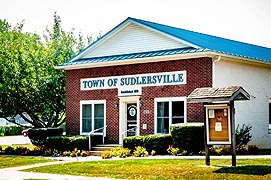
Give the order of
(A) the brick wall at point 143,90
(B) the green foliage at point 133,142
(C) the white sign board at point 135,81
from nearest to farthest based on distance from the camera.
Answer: (B) the green foliage at point 133,142 → (A) the brick wall at point 143,90 → (C) the white sign board at point 135,81

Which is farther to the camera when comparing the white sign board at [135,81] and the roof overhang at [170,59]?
the white sign board at [135,81]

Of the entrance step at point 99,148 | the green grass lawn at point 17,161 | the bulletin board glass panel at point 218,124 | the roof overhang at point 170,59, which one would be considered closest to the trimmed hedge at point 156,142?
the entrance step at point 99,148

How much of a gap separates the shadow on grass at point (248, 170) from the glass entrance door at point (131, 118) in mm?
11250

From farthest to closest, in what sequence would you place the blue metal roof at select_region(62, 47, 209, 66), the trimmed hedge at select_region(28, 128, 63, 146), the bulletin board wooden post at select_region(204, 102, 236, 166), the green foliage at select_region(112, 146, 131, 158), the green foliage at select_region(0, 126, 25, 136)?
the green foliage at select_region(0, 126, 25, 136) → the trimmed hedge at select_region(28, 128, 63, 146) → the blue metal roof at select_region(62, 47, 209, 66) → the green foliage at select_region(112, 146, 131, 158) → the bulletin board wooden post at select_region(204, 102, 236, 166)

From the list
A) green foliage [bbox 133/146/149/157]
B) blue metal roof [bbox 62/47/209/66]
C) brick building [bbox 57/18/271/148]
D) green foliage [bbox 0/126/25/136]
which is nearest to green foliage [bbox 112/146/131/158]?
green foliage [bbox 133/146/149/157]

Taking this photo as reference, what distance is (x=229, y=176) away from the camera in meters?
15.3

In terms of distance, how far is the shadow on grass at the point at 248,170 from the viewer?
1565cm

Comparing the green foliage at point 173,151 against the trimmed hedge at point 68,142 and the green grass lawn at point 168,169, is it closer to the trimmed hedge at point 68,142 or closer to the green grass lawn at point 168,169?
the green grass lawn at point 168,169

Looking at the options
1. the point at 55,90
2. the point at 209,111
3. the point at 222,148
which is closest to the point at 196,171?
the point at 209,111

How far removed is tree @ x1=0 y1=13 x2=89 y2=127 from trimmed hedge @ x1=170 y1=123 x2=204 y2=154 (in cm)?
1361

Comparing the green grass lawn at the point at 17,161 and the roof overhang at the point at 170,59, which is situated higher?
the roof overhang at the point at 170,59

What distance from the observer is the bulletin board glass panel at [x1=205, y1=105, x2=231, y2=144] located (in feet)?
58.1

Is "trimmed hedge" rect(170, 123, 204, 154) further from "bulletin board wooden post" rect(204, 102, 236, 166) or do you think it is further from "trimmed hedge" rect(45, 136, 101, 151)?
"trimmed hedge" rect(45, 136, 101, 151)

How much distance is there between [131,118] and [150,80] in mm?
2480
